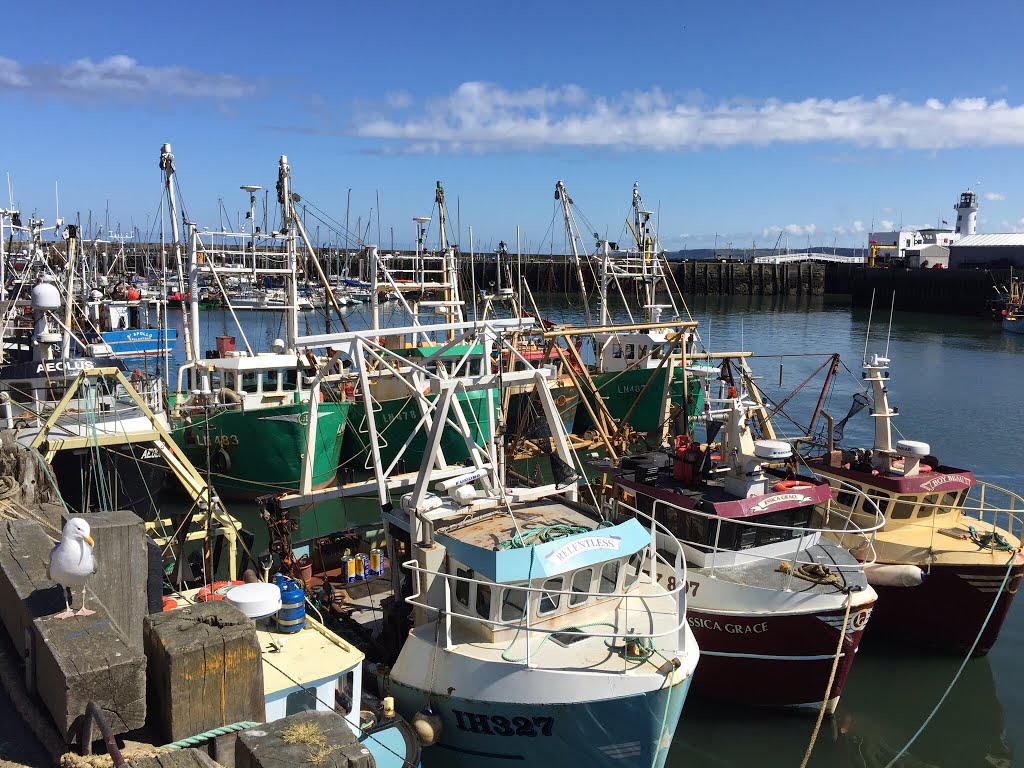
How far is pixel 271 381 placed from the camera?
2573 centimetres

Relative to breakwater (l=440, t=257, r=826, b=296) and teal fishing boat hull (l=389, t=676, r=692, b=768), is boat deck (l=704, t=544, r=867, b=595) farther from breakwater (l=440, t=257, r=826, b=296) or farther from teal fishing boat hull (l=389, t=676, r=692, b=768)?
breakwater (l=440, t=257, r=826, b=296)

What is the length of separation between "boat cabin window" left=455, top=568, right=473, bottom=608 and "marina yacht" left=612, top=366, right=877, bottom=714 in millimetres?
2664

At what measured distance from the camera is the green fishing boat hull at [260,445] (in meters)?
24.0

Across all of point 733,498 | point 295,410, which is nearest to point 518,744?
point 733,498

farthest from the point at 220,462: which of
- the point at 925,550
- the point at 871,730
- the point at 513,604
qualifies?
the point at 925,550

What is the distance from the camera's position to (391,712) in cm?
1048

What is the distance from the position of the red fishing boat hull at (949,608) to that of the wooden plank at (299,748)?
42.9 feet

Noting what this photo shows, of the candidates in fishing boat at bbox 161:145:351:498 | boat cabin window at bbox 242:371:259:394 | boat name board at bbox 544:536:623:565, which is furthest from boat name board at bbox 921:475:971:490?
boat cabin window at bbox 242:371:259:394

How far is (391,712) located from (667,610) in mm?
3800

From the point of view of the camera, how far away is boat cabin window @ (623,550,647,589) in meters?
11.7

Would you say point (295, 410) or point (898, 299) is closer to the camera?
point (295, 410)

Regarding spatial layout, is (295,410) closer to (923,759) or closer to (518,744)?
(518,744)

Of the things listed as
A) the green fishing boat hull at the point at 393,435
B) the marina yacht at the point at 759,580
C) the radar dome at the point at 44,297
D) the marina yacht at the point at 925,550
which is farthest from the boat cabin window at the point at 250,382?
the marina yacht at the point at 925,550

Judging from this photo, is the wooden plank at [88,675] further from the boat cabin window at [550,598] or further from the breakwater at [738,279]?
the breakwater at [738,279]
